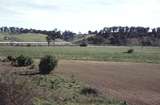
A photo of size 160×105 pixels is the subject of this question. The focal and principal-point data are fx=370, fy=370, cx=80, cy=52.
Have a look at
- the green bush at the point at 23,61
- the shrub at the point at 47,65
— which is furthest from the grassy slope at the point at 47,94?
the green bush at the point at 23,61

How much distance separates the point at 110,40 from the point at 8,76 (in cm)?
16935

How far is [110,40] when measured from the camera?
589 ft

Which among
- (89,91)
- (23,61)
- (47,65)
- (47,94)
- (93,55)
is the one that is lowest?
(93,55)

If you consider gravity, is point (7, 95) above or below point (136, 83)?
above

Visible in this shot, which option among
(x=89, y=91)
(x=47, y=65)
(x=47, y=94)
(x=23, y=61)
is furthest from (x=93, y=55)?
(x=47, y=94)

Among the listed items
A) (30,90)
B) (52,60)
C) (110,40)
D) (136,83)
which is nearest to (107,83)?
(136,83)

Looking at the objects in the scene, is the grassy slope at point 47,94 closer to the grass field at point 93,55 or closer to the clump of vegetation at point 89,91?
the clump of vegetation at point 89,91

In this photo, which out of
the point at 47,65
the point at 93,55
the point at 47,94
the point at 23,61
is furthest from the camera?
the point at 93,55

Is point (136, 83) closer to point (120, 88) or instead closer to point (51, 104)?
point (120, 88)

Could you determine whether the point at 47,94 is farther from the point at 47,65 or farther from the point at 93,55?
the point at 93,55

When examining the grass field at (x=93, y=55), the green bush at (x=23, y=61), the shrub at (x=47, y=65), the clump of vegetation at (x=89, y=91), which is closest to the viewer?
the clump of vegetation at (x=89, y=91)

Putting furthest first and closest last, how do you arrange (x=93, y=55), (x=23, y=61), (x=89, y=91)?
(x=93, y=55), (x=23, y=61), (x=89, y=91)

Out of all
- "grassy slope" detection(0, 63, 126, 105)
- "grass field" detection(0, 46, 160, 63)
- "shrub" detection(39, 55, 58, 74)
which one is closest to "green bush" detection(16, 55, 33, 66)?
"shrub" detection(39, 55, 58, 74)

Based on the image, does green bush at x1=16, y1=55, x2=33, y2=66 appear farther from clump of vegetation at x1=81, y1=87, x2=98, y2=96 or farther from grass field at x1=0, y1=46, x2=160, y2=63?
clump of vegetation at x1=81, y1=87, x2=98, y2=96
